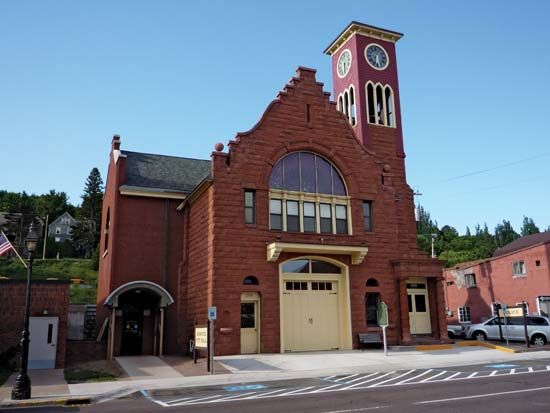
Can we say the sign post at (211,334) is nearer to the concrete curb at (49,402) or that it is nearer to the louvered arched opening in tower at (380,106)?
the concrete curb at (49,402)

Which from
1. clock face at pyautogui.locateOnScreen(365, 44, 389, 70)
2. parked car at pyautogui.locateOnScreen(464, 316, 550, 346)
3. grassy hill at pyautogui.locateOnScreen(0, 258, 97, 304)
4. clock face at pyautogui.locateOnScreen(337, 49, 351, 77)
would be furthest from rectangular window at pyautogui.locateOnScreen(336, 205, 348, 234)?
grassy hill at pyautogui.locateOnScreen(0, 258, 97, 304)

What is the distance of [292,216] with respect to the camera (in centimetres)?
2564

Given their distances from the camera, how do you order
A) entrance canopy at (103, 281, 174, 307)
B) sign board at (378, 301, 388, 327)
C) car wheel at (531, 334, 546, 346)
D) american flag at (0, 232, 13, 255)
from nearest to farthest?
american flag at (0, 232, 13, 255) < sign board at (378, 301, 388, 327) < entrance canopy at (103, 281, 174, 307) < car wheel at (531, 334, 546, 346)

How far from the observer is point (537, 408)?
33.0 feet

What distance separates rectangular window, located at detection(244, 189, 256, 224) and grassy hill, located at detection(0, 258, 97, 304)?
28503mm

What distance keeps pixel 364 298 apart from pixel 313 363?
6.31 m

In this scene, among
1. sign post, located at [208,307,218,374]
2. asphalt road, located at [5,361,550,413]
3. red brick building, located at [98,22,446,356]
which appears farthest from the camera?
red brick building, located at [98,22,446,356]

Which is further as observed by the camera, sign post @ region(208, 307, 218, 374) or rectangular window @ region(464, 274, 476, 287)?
rectangular window @ region(464, 274, 476, 287)

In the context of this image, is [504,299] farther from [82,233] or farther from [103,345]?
[82,233]

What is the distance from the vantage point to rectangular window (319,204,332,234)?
26.2 metres

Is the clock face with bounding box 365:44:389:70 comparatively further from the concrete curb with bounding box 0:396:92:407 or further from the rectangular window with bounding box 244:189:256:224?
the concrete curb with bounding box 0:396:92:407

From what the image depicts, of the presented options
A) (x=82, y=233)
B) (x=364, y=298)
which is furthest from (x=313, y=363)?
(x=82, y=233)

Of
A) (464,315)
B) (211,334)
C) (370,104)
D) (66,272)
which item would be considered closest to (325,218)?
(211,334)

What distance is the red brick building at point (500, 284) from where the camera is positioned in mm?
36469
